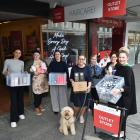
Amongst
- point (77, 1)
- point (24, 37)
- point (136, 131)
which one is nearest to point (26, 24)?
point (24, 37)

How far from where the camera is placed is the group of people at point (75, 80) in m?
3.57

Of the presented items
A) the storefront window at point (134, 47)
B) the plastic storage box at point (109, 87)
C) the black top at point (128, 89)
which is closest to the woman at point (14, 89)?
the plastic storage box at point (109, 87)

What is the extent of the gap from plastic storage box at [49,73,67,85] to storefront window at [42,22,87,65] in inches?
102

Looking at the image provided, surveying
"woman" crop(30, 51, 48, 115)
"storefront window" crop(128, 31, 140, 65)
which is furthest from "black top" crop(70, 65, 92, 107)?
"storefront window" crop(128, 31, 140, 65)

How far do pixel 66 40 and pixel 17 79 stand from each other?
393 cm

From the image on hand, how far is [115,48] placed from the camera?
1189cm

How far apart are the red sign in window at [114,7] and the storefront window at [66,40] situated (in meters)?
2.40

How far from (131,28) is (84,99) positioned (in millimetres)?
9406

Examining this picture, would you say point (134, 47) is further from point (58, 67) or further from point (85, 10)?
point (58, 67)

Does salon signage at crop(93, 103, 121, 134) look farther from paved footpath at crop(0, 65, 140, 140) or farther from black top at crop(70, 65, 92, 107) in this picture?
black top at crop(70, 65, 92, 107)

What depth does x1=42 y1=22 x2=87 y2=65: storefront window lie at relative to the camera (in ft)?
24.2

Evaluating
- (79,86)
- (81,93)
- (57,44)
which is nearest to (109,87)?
(79,86)

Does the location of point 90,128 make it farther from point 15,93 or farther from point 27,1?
point 27,1

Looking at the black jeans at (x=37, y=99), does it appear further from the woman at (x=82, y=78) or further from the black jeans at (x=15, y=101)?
the woman at (x=82, y=78)
